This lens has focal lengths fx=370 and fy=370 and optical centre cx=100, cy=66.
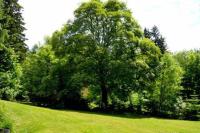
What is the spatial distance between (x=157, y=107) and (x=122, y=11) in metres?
13.7

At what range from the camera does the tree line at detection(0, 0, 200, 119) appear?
1841 inches

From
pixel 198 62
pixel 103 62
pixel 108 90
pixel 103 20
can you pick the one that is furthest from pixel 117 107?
pixel 198 62

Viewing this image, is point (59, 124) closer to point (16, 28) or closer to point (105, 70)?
point (105, 70)

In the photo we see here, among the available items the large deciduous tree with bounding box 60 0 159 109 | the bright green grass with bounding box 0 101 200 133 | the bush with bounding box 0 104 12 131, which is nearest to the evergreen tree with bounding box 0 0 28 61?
the large deciduous tree with bounding box 60 0 159 109

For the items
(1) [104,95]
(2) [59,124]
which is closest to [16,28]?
(1) [104,95]

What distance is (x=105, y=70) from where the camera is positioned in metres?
47.4

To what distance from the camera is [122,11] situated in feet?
162

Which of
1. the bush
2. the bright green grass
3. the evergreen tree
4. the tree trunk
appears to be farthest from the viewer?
the evergreen tree

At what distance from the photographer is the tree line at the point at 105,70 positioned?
46750mm

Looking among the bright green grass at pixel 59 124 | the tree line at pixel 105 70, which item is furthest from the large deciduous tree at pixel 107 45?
the bright green grass at pixel 59 124

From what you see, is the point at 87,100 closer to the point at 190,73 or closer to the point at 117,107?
the point at 117,107

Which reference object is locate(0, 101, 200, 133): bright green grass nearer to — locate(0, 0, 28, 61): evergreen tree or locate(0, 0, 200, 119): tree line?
locate(0, 0, 200, 119): tree line

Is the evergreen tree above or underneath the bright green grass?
above

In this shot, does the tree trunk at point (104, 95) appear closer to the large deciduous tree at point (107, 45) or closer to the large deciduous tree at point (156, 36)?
the large deciduous tree at point (107, 45)
